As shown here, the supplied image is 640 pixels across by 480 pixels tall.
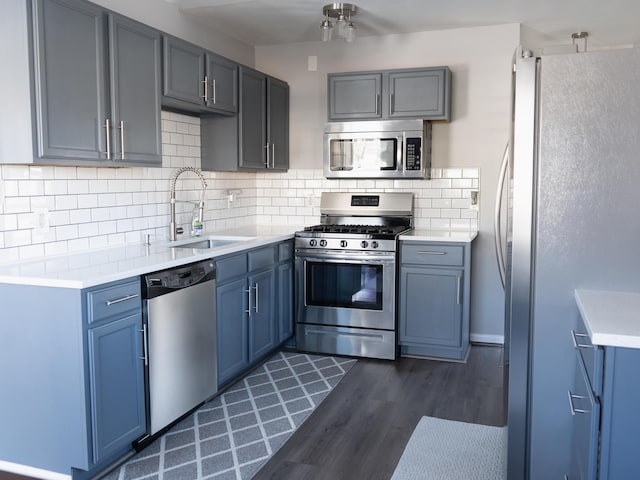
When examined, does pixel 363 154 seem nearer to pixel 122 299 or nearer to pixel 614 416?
pixel 122 299

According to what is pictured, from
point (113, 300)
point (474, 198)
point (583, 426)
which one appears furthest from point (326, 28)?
point (583, 426)

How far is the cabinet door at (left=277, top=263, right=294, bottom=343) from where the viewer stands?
425 centimetres

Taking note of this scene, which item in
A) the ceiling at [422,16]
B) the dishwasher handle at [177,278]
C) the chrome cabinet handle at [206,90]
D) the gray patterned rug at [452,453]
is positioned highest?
the ceiling at [422,16]

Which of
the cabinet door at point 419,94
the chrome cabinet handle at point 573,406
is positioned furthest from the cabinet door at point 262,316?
the chrome cabinet handle at point 573,406

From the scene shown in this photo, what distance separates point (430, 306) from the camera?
421 centimetres

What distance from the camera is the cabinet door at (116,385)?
8.20ft

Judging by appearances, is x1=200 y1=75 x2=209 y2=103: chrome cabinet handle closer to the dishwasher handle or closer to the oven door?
the dishwasher handle

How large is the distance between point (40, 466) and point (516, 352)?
81.7 inches

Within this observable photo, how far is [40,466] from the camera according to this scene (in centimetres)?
256

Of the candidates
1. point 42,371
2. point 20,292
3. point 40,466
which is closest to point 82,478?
point 40,466

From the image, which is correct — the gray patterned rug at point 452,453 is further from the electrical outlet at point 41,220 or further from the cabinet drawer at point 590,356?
the electrical outlet at point 41,220

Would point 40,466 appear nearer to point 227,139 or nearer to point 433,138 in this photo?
point 227,139

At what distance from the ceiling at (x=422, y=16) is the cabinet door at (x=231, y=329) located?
1.90 meters

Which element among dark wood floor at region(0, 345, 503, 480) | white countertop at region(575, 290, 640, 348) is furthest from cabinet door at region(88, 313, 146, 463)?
white countertop at region(575, 290, 640, 348)
